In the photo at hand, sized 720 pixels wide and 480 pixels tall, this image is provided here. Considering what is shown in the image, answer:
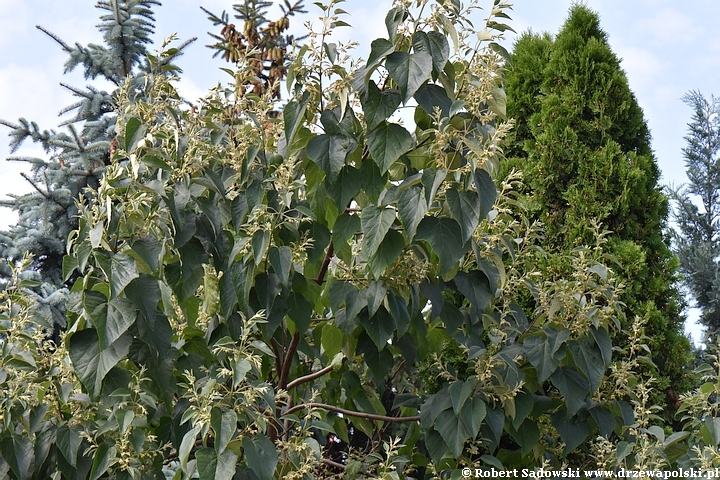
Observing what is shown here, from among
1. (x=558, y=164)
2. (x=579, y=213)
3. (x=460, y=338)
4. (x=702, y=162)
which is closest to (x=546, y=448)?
(x=460, y=338)

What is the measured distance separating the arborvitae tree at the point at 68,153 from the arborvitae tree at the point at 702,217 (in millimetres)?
6494

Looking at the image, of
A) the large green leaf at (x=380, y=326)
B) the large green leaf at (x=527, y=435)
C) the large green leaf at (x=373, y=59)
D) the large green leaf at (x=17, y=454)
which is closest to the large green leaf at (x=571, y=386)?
the large green leaf at (x=527, y=435)

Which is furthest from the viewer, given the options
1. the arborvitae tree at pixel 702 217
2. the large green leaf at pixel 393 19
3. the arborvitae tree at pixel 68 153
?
the arborvitae tree at pixel 702 217

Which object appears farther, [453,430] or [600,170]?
[600,170]

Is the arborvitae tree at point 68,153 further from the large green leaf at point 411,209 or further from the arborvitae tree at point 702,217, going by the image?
the arborvitae tree at point 702,217

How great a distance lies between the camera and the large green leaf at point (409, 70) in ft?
7.93

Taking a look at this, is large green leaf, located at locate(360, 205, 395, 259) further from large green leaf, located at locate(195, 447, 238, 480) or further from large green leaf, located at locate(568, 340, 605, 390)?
large green leaf, located at locate(568, 340, 605, 390)

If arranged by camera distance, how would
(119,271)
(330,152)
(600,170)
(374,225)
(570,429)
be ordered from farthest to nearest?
(600,170) < (570,429) < (330,152) < (374,225) < (119,271)

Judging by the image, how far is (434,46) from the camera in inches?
99.3

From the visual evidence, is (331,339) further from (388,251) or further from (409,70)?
(409,70)

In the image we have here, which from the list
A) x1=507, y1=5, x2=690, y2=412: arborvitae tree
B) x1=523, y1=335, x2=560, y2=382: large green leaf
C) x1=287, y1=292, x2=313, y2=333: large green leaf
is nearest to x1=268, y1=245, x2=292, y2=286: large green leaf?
x1=287, y1=292, x2=313, y2=333: large green leaf

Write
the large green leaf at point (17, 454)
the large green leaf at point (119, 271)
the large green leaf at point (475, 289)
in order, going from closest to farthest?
1. the large green leaf at point (119, 271)
2. the large green leaf at point (17, 454)
3. the large green leaf at point (475, 289)

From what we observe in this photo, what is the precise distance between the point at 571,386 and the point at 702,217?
7332mm

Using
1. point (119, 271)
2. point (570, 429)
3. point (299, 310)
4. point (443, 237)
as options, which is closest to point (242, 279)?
point (299, 310)
